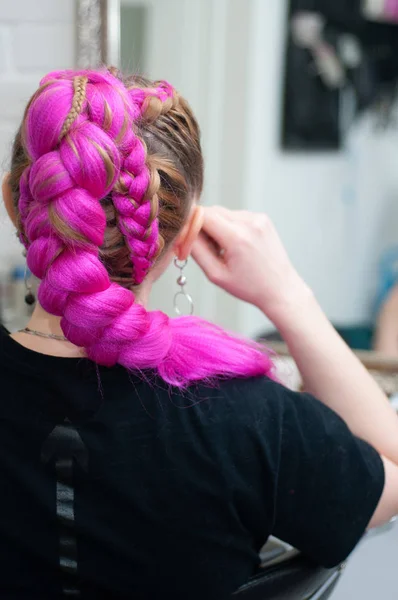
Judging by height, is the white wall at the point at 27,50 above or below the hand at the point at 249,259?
above

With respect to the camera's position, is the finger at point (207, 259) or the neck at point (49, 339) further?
the finger at point (207, 259)

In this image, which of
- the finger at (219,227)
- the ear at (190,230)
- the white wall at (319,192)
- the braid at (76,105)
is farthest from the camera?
the white wall at (319,192)

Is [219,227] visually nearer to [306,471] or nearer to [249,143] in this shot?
[306,471]

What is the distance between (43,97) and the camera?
0.51 m

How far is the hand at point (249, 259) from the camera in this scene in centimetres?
72

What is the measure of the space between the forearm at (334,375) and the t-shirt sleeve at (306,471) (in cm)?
6

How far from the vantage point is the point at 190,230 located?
62 centimetres

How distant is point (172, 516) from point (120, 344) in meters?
0.15

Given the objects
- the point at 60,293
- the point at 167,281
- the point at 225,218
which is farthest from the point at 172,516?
the point at 167,281

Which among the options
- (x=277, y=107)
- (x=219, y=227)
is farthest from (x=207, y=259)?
(x=277, y=107)

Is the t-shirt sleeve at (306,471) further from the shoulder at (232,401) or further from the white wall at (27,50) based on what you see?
the white wall at (27,50)

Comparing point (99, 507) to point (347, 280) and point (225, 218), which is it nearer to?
point (225, 218)

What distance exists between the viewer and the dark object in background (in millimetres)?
1550

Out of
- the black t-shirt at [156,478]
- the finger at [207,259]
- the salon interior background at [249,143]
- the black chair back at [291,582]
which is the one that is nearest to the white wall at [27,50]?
the salon interior background at [249,143]
